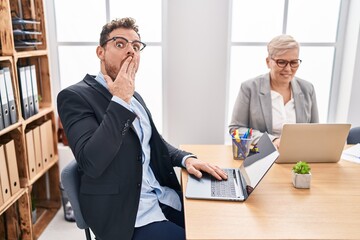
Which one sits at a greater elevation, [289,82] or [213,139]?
[289,82]

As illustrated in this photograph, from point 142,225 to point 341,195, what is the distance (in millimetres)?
837

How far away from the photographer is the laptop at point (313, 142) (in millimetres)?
1573

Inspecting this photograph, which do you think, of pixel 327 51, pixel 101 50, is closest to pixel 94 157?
pixel 101 50

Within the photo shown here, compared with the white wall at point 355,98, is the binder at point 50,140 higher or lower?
lower

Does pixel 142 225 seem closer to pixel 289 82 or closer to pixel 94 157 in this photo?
pixel 94 157

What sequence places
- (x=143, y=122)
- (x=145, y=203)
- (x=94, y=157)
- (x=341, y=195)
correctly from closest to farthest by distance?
(x=94, y=157), (x=341, y=195), (x=145, y=203), (x=143, y=122)

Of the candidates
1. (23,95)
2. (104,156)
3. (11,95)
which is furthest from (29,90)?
(104,156)

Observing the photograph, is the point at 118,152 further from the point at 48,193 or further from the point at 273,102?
the point at 48,193

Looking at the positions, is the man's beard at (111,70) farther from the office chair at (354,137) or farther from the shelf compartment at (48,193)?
the office chair at (354,137)

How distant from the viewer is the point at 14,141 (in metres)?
2.08

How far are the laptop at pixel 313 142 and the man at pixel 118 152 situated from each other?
39 cm

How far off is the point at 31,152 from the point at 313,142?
5.83 feet

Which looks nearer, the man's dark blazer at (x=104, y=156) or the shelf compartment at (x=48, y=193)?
the man's dark blazer at (x=104, y=156)

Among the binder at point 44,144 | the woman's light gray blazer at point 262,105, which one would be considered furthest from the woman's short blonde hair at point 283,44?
the binder at point 44,144
